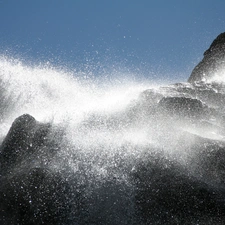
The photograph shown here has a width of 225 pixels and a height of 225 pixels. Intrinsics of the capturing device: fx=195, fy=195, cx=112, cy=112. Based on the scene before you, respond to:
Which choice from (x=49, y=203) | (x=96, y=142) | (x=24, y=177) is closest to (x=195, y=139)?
(x=96, y=142)

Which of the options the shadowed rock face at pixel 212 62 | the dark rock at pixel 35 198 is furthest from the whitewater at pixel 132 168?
the shadowed rock face at pixel 212 62

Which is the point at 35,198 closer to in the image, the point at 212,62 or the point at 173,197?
the point at 173,197

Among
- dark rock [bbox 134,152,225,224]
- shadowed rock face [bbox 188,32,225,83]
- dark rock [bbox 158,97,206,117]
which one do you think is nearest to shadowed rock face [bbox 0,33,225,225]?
dark rock [bbox 134,152,225,224]

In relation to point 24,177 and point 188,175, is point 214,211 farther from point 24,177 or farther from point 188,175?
point 24,177

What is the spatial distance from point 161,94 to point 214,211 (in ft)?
39.2

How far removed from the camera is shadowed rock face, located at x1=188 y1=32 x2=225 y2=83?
97.9 feet

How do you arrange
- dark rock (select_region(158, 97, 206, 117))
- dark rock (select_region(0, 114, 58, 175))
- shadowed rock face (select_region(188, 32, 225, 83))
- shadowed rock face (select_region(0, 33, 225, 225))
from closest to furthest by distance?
shadowed rock face (select_region(0, 33, 225, 225)) < dark rock (select_region(0, 114, 58, 175)) < dark rock (select_region(158, 97, 206, 117)) < shadowed rock face (select_region(188, 32, 225, 83))

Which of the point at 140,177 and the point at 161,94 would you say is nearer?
the point at 140,177

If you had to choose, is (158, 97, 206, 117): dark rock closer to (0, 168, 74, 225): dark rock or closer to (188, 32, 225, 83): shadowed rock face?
(0, 168, 74, 225): dark rock

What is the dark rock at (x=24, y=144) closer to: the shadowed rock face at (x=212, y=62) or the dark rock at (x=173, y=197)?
the dark rock at (x=173, y=197)

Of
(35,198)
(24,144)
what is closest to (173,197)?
(35,198)

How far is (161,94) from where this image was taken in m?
19.3

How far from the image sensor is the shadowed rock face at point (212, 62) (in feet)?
97.9

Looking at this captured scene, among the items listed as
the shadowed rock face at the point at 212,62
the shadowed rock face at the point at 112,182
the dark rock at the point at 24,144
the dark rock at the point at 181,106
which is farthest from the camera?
the shadowed rock face at the point at 212,62
